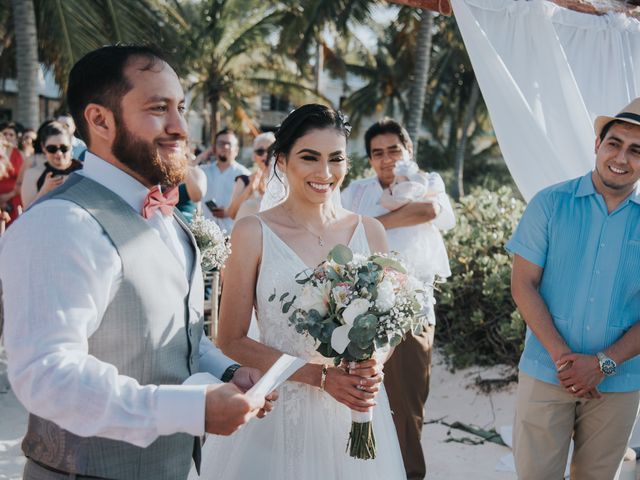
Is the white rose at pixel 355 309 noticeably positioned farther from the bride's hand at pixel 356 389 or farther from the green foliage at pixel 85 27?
the green foliage at pixel 85 27

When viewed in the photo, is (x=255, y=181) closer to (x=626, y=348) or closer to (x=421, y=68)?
(x=626, y=348)

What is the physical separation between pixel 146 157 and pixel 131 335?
1.82ft

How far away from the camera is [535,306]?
3393 mm

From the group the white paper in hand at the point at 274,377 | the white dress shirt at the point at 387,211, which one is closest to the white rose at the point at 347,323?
the white paper in hand at the point at 274,377

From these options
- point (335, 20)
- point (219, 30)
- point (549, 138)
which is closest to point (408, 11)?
point (335, 20)

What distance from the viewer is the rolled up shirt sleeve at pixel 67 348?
5.35 feet

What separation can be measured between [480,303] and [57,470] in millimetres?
5452

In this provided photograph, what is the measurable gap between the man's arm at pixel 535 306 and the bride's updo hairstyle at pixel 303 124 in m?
1.19

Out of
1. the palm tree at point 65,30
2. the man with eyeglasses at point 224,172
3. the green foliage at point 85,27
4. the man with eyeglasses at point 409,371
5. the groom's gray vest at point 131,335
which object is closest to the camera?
the groom's gray vest at point 131,335

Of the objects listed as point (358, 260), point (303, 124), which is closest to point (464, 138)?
point (303, 124)

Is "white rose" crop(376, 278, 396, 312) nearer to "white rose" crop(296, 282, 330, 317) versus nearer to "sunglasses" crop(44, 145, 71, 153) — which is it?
"white rose" crop(296, 282, 330, 317)

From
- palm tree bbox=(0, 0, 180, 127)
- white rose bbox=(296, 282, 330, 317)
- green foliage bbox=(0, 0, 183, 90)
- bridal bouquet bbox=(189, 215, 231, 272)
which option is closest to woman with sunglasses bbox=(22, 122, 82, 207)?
bridal bouquet bbox=(189, 215, 231, 272)

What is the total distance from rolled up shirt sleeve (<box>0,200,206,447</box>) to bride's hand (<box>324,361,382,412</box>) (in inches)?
42.8

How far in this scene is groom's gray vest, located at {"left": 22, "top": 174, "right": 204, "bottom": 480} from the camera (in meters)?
1.87
